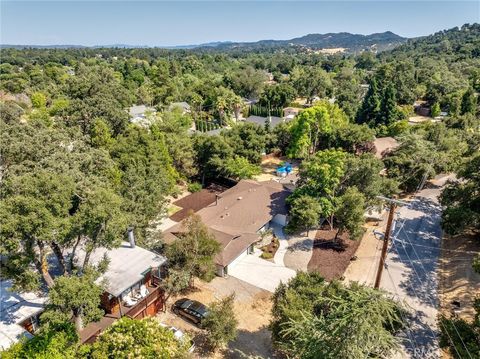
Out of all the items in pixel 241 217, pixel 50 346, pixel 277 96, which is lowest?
pixel 241 217

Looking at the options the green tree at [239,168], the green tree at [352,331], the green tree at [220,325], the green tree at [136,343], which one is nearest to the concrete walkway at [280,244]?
the green tree at [239,168]

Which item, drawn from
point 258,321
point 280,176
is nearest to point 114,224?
point 258,321

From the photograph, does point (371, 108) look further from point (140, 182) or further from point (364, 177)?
point (140, 182)

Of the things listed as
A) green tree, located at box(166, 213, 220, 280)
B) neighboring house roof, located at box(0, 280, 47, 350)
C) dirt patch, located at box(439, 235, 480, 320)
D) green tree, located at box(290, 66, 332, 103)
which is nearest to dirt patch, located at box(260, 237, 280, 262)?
green tree, located at box(166, 213, 220, 280)

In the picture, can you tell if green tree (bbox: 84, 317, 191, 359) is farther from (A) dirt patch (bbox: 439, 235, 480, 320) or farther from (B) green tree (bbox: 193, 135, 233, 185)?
(B) green tree (bbox: 193, 135, 233, 185)

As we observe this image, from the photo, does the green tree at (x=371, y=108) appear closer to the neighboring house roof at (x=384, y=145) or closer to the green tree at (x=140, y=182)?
the neighboring house roof at (x=384, y=145)

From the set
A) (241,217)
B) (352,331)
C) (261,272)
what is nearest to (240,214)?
(241,217)

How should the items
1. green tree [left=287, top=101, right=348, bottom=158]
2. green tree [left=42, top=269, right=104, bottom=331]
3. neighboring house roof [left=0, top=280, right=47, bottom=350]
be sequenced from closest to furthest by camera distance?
green tree [left=42, top=269, right=104, bottom=331] → neighboring house roof [left=0, top=280, right=47, bottom=350] → green tree [left=287, top=101, right=348, bottom=158]
